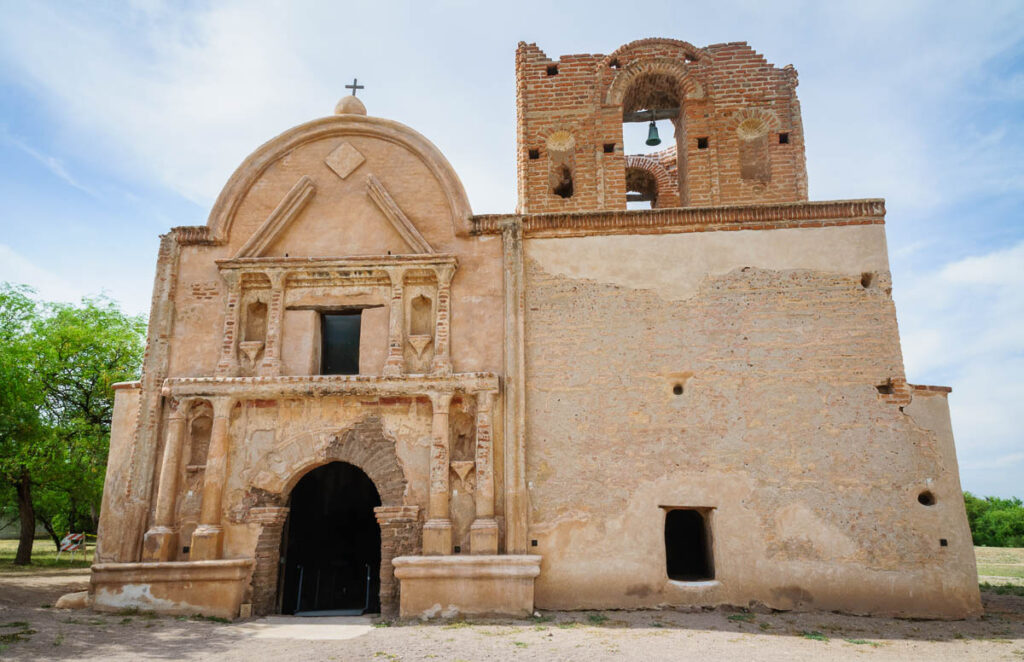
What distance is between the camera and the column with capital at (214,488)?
29.2 feet

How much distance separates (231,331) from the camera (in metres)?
9.98

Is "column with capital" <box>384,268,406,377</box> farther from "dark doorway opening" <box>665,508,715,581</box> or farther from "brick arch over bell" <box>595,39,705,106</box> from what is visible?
"dark doorway opening" <box>665,508,715,581</box>

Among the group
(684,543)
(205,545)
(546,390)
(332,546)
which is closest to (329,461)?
(205,545)

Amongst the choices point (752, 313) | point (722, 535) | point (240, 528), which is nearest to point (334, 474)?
point (240, 528)

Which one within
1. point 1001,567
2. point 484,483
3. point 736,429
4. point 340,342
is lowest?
point 1001,567

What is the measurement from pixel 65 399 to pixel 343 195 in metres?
13.5

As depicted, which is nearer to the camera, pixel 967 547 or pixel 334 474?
pixel 967 547

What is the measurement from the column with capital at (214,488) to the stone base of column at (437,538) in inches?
111

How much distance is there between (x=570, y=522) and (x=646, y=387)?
2130mm

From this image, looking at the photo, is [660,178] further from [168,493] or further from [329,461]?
[168,493]

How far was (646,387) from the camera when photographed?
9445mm

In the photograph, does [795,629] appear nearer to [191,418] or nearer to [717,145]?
[717,145]

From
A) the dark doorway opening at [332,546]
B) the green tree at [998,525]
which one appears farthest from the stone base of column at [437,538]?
the green tree at [998,525]

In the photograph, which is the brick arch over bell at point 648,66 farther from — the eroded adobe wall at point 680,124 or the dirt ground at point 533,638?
the dirt ground at point 533,638
